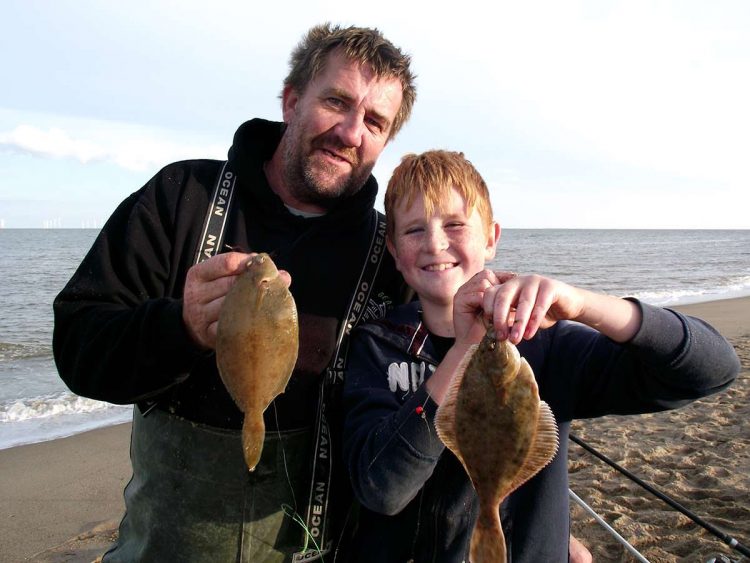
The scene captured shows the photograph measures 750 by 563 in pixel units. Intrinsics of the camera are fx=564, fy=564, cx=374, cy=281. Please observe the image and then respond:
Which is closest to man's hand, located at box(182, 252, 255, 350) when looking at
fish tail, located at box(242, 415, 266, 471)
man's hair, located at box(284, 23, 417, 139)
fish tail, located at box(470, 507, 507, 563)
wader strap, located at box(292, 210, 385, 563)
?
fish tail, located at box(242, 415, 266, 471)

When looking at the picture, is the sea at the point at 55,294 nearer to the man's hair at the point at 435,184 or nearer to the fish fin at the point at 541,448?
the man's hair at the point at 435,184

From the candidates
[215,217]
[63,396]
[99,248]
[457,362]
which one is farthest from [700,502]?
[63,396]

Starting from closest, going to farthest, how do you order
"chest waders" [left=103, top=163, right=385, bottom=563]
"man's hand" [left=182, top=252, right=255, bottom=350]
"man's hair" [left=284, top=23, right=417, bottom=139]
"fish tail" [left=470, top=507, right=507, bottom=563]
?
1. "fish tail" [left=470, top=507, right=507, bottom=563]
2. "man's hand" [left=182, top=252, right=255, bottom=350]
3. "chest waders" [left=103, top=163, right=385, bottom=563]
4. "man's hair" [left=284, top=23, right=417, bottom=139]

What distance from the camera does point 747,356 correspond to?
11.7 meters

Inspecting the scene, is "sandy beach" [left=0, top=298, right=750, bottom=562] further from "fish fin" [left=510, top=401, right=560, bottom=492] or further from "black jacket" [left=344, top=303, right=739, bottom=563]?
"fish fin" [left=510, top=401, right=560, bottom=492]

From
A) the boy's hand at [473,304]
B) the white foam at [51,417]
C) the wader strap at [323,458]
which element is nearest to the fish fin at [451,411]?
the boy's hand at [473,304]

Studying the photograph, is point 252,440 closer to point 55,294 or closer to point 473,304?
point 473,304

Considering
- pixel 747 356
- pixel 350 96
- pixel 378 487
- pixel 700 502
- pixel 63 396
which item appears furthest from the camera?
pixel 747 356

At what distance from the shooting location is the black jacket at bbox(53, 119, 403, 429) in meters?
2.45

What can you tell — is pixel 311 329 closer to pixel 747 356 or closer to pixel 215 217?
pixel 215 217

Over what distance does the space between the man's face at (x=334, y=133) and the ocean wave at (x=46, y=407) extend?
26.0 ft

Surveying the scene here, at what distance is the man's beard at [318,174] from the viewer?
324 cm

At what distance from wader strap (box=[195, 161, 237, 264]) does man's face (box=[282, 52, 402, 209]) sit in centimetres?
38

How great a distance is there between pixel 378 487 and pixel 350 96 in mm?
2149
